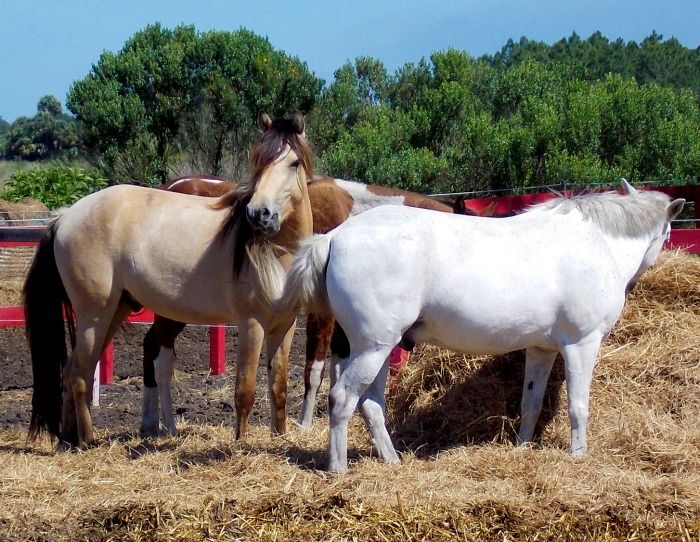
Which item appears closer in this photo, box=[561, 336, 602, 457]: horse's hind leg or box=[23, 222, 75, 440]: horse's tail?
box=[561, 336, 602, 457]: horse's hind leg

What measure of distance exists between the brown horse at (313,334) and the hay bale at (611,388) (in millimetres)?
684

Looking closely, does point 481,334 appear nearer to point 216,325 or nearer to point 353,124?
point 216,325

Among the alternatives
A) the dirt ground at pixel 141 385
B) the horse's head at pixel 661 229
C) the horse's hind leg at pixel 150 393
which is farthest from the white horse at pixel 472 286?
the dirt ground at pixel 141 385

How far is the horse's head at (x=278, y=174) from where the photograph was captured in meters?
5.09

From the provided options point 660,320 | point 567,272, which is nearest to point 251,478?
point 567,272

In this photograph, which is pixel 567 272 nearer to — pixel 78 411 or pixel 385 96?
pixel 78 411

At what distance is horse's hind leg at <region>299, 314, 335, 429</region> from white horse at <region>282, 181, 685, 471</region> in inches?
63.1

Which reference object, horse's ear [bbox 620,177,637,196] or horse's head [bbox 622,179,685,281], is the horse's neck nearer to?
horse's head [bbox 622,179,685,281]

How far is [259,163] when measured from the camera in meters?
5.30

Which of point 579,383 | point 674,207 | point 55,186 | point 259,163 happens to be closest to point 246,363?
point 259,163

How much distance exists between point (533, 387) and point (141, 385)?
4.79 m

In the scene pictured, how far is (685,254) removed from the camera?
21.0 feet

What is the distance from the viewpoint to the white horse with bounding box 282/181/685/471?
4410 millimetres

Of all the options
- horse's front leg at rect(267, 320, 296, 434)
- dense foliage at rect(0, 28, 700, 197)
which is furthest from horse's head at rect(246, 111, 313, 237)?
dense foliage at rect(0, 28, 700, 197)
